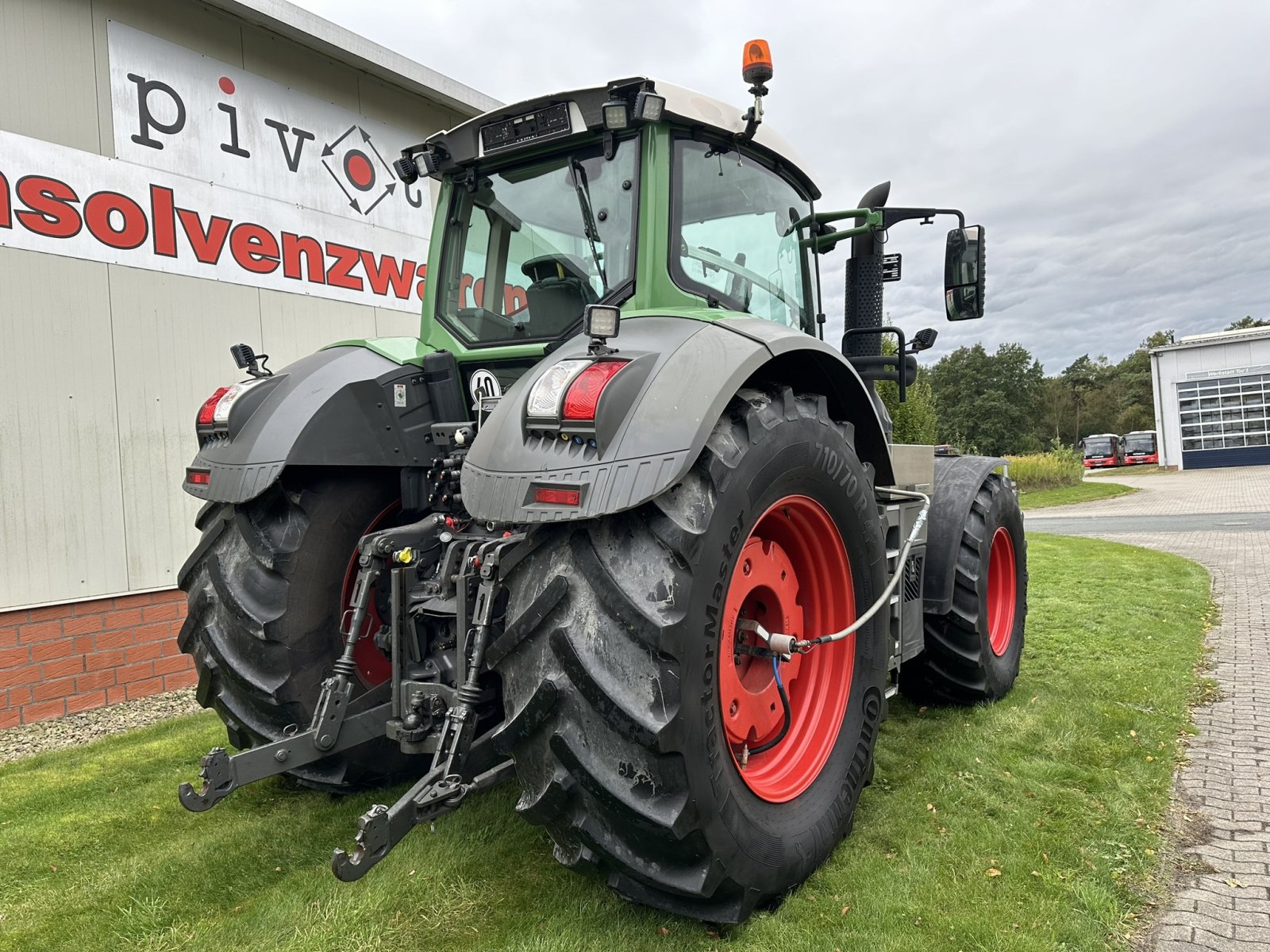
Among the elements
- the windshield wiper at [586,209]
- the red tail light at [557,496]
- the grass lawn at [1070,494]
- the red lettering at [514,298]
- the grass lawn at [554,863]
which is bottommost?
the grass lawn at [1070,494]

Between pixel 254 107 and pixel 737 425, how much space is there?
521 centimetres

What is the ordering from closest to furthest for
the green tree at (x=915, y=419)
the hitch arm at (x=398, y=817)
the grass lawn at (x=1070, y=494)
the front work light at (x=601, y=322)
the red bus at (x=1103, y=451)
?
the hitch arm at (x=398, y=817), the front work light at (x=601, y=322), the green tree at (x=915, y=419), the grass lawn at (x=1070, y=494), the red bus at (x=1103, y=451)

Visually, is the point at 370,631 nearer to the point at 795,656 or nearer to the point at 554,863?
the point at 554,863

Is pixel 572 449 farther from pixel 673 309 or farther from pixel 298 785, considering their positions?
pixel 298 785

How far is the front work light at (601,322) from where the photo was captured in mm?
2127

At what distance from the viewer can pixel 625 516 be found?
6.84 feet

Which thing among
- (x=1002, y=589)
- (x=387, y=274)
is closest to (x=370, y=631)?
(x=1002, y=589)

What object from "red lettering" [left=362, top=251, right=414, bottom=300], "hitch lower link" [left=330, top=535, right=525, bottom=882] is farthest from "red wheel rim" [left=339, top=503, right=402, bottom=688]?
"red lettering" [left=362, top=251, right=414, bottom=300]

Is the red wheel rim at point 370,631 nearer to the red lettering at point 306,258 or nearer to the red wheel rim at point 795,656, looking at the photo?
the red wheel rim at point 795,656

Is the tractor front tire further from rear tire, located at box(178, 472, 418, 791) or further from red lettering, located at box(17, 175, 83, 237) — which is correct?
red lettering, located at box(17, 175, 83, 237)

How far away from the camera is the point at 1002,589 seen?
467 centimetres

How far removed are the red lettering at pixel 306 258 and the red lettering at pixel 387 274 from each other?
426mm

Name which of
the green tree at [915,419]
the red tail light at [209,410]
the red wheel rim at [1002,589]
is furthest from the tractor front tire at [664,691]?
the green tree at [915,419]

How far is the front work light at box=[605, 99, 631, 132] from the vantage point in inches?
106
